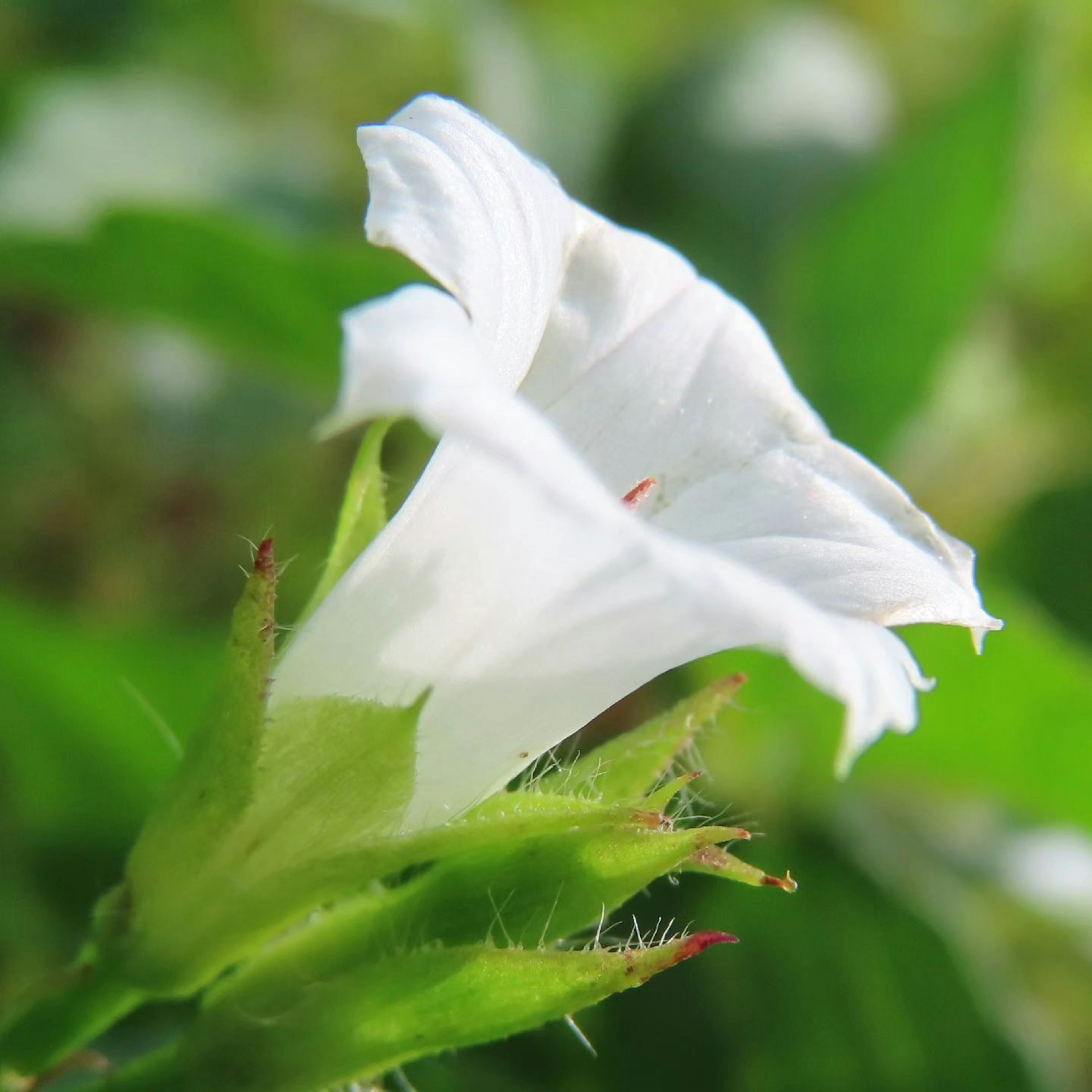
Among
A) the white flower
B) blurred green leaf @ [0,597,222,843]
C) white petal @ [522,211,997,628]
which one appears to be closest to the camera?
the white flower

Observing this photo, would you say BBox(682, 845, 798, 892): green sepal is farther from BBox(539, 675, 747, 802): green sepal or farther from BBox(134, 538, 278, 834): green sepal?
BBox(134, 538, 278, 834): green sepal

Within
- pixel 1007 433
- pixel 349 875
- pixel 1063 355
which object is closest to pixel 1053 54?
pixel 1063 355

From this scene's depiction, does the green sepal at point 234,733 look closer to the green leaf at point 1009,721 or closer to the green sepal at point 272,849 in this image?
the green sepal at point 272,849

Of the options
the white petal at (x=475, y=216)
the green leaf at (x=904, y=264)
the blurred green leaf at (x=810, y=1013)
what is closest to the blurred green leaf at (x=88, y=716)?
the blurred green leaf at (x=810, y=1013)

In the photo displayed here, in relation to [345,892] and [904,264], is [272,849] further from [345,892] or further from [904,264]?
[904,264]

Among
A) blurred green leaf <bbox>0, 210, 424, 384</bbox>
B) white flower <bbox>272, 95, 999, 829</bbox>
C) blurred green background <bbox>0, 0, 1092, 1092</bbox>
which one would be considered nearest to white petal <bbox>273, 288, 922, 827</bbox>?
white flower <bbox>272, 95, 999, 829</bbox>

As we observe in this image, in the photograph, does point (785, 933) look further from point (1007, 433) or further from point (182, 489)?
point (1007, 433)
